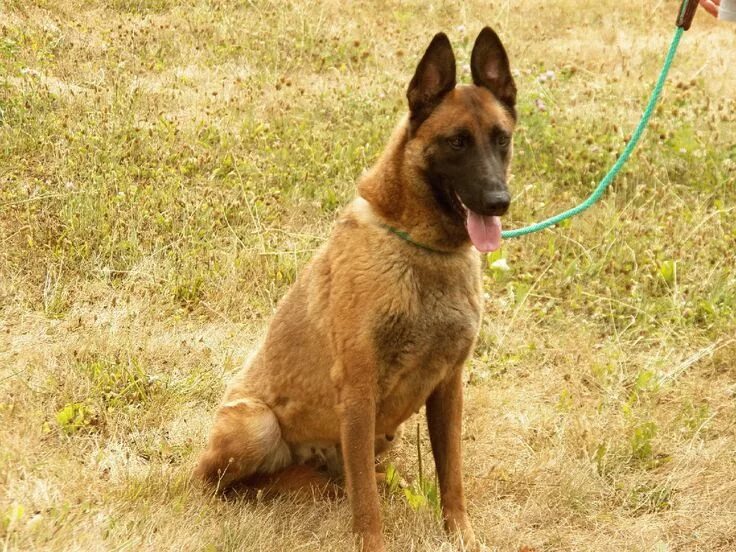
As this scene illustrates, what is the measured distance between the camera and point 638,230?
5.72 metres

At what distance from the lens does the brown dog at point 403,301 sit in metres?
3.20

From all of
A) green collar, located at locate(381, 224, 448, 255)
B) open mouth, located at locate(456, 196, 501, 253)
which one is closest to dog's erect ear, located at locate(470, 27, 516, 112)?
open mouth, located at locate(456, 196, 501, 253)

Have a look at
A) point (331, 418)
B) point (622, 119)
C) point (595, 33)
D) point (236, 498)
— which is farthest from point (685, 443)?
point (595, 33)

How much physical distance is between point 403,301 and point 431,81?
79 cm

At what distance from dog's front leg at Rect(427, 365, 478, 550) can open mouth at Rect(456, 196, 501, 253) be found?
1.78ft

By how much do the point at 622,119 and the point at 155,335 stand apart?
425cm

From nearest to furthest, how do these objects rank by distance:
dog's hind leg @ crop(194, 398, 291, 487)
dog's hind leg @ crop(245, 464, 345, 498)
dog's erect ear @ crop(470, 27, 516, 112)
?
dog's erect ear @ crop(470, 27, 516, 112) → dog's hind leg @ crop(194, 398, 291, 487) → dog's hind leg @ crop(245, 464, 345, 498)

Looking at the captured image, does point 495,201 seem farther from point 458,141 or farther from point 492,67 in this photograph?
point 492,67

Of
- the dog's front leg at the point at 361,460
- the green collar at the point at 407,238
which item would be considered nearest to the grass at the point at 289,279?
the dog's front leg at the point at 361,460

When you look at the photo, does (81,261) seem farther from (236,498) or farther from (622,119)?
(622,119)

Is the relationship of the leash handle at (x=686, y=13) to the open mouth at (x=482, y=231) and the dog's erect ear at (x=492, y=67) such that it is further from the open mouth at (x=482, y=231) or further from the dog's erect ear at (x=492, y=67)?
the open mouth at (x=482, y=231)

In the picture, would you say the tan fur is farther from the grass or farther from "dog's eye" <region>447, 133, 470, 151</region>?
the grass

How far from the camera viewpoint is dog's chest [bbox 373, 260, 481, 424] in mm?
3188

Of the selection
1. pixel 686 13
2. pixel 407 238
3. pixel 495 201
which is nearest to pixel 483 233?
pixel 495 201
